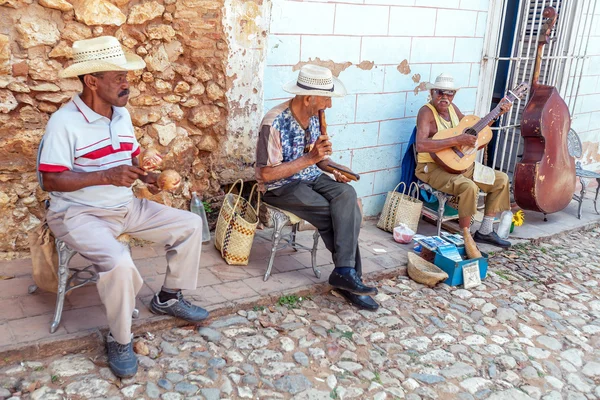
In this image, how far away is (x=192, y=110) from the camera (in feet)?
14.1

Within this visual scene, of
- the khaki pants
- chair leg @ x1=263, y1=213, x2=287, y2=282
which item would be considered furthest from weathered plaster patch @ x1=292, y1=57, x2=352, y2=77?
chair leg @ x1=263, y1=213, x2=287, y2=282

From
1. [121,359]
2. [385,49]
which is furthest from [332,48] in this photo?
[121,359]

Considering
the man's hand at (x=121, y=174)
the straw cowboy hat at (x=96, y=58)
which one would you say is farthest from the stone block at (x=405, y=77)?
the man's hand at (x=121, y=174)

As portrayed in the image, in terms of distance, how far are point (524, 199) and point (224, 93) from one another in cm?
295

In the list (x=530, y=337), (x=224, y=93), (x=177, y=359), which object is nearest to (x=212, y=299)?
(x=177, y=359)

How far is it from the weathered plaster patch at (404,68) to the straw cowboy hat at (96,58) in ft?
9.68

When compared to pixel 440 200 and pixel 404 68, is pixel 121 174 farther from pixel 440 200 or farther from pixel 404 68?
pixel 404 68

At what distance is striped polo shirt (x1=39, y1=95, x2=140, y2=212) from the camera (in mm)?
2834

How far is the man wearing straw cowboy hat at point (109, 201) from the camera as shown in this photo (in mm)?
2797

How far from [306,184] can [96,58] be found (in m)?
1.63

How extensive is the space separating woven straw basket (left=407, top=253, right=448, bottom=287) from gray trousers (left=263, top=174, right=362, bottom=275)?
20.9 inches

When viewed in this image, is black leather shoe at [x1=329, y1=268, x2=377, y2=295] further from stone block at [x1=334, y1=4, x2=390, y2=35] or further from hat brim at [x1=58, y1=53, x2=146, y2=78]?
stone block at [x1=334, y1=4, x2=390, y2=35]

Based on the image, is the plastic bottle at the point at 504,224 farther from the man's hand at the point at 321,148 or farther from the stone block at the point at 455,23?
the man's hand at the point at 321,148

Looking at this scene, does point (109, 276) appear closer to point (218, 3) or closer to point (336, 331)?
point (336, 331)
